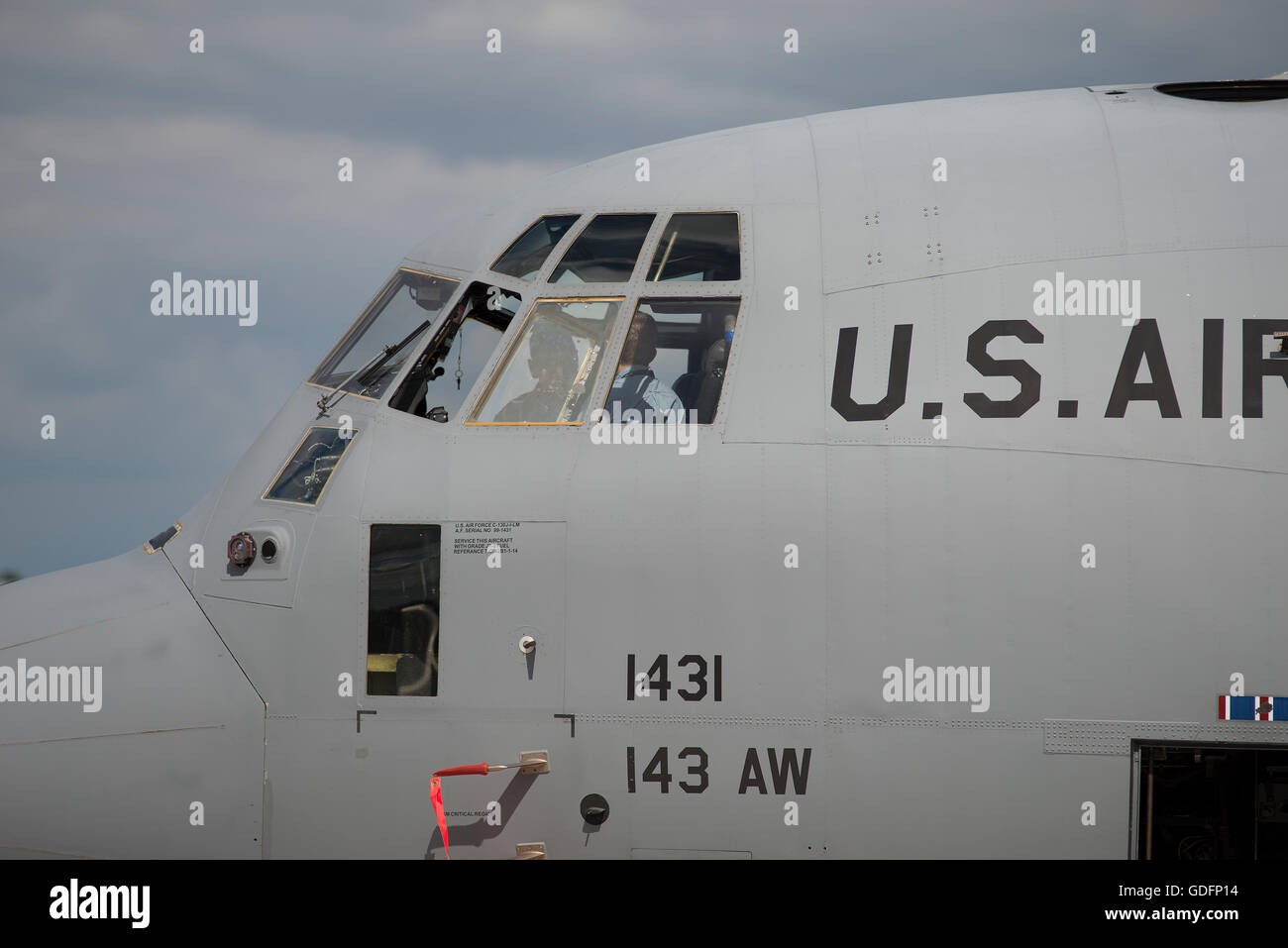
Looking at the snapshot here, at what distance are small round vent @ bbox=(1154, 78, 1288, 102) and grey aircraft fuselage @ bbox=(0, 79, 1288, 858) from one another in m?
1.17

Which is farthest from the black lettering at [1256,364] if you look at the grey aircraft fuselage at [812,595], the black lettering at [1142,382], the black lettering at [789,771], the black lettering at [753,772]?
the black lettering at [753,772]

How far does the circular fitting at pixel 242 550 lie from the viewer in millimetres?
7766

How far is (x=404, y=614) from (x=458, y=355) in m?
1.89

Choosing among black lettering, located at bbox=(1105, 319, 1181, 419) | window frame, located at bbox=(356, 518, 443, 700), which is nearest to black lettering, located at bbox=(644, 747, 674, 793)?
window frame, located at bbox=(356, 518, 443, 700)

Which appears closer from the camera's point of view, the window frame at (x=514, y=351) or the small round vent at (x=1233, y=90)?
the window frame at (x=514, y=351)

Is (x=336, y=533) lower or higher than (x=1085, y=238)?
lower

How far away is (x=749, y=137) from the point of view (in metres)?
8.71

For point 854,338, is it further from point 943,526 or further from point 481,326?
point 481,326

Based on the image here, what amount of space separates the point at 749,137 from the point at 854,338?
2108 mm

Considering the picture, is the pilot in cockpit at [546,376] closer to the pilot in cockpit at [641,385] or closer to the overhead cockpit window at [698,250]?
the pilot in cockpit at [641,385]

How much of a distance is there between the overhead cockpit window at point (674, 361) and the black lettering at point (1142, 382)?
253cm
